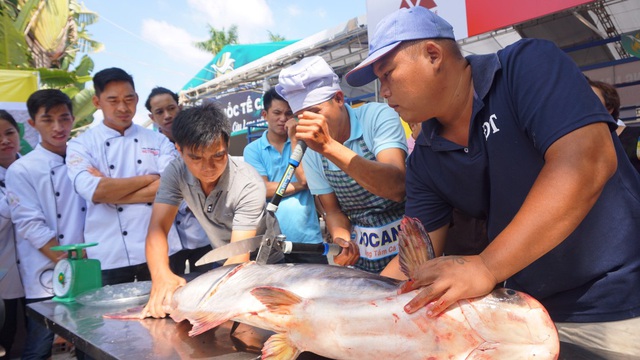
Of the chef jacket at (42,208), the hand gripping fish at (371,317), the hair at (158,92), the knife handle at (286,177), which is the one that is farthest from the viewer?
the hair at (158,92)

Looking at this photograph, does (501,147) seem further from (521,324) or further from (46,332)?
(46,332)

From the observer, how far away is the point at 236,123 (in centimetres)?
1124

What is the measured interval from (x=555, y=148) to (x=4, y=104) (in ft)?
18.1

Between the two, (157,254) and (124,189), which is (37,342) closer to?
(124,189)

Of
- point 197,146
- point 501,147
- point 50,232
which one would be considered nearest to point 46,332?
point 50,232

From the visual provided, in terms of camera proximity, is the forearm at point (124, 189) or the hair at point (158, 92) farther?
the hair at point (158, 92)

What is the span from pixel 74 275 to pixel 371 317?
5.86 ft

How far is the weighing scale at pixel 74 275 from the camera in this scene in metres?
2.42

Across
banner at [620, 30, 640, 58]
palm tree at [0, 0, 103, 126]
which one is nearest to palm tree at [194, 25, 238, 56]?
palm tree at [0, 0, 103, 126]

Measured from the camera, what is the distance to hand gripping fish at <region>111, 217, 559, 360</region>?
1.09 metres

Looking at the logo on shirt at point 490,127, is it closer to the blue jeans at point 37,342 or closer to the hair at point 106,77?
the hair at point 106,77

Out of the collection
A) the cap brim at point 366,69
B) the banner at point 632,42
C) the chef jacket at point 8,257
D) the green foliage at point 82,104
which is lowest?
the chef jacket at point 8,257

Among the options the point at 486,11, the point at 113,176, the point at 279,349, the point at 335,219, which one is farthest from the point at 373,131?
the point at 486,11

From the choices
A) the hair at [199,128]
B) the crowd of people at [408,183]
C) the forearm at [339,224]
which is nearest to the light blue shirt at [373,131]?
the crowd of people at [408,183]
